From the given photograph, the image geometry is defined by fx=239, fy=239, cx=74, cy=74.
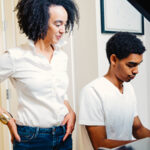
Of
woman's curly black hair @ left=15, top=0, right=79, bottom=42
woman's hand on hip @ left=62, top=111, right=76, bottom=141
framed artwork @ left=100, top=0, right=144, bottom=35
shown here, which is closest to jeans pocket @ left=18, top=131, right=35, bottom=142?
woman's hand on hip @ left=62, top=111, right=76, bottom=141

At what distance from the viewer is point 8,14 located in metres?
1.22

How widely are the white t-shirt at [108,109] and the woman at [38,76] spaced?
0.12 m

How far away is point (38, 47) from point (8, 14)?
47cm

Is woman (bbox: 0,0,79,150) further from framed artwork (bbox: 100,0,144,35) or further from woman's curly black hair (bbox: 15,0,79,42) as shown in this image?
framed artwork (bbox: 100,0,144,35)

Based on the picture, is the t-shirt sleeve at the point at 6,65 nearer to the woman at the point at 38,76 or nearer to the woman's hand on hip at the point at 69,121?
the woman at the point at 38,76

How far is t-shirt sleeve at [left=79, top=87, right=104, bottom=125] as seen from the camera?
2.53 ft

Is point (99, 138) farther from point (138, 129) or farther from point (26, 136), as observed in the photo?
point (26, 136)

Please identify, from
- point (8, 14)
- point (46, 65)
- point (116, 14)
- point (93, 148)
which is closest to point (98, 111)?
point (93, 148)

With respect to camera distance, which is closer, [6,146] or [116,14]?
[116,14]

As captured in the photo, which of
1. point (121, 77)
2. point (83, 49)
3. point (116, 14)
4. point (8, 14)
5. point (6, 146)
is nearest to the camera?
point (121, 77)

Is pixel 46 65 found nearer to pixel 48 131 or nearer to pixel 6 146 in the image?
pixel 48 131

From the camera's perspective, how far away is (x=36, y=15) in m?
0.80

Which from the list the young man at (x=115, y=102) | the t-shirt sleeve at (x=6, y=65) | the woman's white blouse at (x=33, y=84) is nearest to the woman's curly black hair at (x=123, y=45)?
the young man at (x=115, y=102)


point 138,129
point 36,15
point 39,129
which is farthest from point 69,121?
point 36,15
